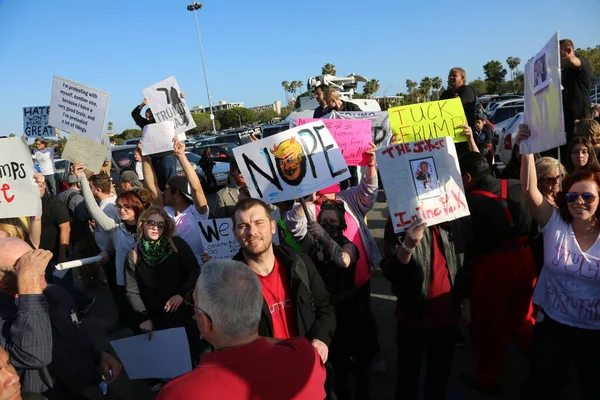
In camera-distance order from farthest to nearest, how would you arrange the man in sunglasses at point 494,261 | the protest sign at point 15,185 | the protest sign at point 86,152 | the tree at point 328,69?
the tree at point 328,69 → the protest sign at point 86,152 → the protest sign at point 15,185 → the man in sunglasses at point 494,261

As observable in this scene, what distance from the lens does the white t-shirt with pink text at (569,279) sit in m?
2.34

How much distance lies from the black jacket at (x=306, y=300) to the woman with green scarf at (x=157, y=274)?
2.93ft

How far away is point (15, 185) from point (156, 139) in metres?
1.29

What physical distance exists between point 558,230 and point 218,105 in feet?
439

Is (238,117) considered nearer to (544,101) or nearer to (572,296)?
(544,101)

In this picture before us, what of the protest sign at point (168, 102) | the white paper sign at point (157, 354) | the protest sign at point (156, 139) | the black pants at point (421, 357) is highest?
the protest sign at point (168, 102)

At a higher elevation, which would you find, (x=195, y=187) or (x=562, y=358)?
(x=195, y=187)

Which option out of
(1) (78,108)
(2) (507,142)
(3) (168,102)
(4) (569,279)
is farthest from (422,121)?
(2) (507,142)

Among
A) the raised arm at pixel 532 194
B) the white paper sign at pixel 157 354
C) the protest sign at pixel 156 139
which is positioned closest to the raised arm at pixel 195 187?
the protest sign at pixel 156 139

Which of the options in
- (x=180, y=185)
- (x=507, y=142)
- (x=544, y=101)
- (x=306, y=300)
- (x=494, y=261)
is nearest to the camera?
(x=306, y=300)

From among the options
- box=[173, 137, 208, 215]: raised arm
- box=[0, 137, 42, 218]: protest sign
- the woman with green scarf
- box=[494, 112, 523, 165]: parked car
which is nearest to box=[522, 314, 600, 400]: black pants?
the woman with green scarf

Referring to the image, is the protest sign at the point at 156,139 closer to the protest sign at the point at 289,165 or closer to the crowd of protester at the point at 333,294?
the crowd of protester at the point at 333,294

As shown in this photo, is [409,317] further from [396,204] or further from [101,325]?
[101,325]

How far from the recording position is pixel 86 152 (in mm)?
4406
